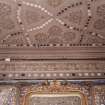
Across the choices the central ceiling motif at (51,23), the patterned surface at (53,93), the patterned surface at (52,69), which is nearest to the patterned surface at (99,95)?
the patterned surface at (53,93)

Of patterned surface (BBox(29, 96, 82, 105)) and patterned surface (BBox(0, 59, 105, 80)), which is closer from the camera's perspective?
patterned surface (BBox(29, 96, 82, 105))

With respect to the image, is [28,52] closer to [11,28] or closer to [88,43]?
[11,28]

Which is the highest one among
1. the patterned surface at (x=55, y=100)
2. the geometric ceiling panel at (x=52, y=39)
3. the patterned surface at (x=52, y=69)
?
the geometric ceiling panel at (x=52, y=39)

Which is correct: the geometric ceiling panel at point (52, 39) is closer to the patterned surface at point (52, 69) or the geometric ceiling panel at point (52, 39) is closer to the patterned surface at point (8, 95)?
the patterned surface at point (52, 69)

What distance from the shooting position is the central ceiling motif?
3697mm

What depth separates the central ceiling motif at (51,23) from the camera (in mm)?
3697

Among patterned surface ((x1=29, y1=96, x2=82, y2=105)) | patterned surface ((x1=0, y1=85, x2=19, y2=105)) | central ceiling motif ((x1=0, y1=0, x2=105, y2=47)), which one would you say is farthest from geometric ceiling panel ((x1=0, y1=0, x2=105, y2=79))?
patterned surface ((x1=29, y1=96, x2=82, y2=105))

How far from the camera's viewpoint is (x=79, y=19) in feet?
12.7

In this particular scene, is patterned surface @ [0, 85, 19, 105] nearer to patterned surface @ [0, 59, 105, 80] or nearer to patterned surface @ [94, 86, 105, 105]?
patterned surface @ [0, 59, 105, 80]

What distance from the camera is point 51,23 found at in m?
3.92

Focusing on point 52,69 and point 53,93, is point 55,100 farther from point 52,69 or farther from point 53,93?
point 52,69

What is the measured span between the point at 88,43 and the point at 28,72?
0.91 meters

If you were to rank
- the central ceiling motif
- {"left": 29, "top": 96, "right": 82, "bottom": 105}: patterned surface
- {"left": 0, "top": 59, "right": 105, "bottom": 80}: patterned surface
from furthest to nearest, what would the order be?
{"left": 0, "top": 59, "right": 105, "bottom": 80}: patterned surface → {"left": 29, "top": 96, "right": 82, "bottom": 105}: patterned surface → the central ceiling motif

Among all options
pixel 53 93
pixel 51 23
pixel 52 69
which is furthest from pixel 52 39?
pixel 53 93
